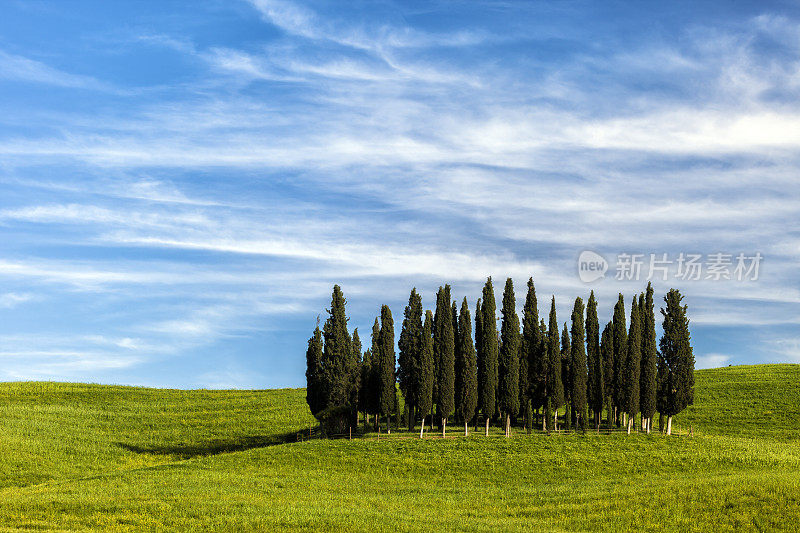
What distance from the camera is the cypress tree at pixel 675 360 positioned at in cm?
6906

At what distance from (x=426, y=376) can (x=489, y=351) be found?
22.5 ft

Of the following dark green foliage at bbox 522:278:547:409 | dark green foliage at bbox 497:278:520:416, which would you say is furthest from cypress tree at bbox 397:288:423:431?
dark green foliage at bbox 522:278:547:409

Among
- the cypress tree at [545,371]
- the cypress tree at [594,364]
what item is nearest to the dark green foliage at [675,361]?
the cypress tree at [594,364]

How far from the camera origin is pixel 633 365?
68.9 metres

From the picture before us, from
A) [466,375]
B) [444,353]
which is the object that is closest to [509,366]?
[466,375]

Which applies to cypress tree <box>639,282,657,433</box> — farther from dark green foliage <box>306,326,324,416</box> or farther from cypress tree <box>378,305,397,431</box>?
dark green foliage <box>306,326,324,416</box>

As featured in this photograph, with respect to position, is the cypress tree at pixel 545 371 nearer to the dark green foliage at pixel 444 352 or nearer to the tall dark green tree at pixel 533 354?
the tall dark green tree at pixel 533 354

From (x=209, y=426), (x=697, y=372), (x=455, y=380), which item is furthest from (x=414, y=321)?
(x=697, y=372)

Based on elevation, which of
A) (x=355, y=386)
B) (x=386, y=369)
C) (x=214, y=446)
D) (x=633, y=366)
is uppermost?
(x=633, y=366)

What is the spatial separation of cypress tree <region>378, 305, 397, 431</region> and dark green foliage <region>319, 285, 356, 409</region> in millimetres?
3420

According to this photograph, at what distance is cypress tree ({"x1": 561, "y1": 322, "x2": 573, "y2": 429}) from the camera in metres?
69.1

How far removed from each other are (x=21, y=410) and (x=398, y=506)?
60.7m

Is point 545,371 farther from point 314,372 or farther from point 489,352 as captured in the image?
point 314,372

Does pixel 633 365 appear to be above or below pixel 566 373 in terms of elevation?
above
